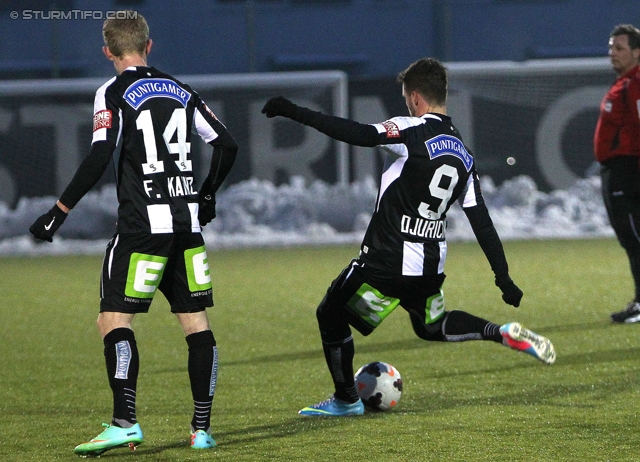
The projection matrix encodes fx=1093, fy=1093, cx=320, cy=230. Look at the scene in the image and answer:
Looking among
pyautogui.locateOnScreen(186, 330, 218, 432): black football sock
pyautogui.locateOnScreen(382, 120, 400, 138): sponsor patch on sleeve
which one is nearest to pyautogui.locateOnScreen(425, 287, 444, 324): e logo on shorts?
pyautogui.locateOnScreen(382, 120, 400, 138): sponsor patch on sleeve

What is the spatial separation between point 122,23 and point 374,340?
12.2 ft

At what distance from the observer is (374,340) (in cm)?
756

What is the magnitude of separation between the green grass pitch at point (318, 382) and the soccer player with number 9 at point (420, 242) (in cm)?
41

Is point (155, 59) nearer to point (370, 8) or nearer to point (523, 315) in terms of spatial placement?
point (370, 8)

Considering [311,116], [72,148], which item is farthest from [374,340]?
[72,148]

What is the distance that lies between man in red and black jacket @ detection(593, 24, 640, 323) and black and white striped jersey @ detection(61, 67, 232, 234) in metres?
4.33

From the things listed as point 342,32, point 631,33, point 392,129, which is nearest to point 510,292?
point 392,129

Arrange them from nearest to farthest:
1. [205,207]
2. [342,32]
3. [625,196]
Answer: [205,207] < [625,196] < [342,32]

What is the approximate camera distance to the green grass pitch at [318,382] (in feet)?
14.7

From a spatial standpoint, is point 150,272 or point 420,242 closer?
point 150,272

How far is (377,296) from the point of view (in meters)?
4.96

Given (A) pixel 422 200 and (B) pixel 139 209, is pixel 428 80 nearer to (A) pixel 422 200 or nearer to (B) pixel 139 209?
(A) pixel 422 200

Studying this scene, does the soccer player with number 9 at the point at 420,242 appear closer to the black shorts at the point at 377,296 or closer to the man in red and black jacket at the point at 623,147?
the black shorts at the point at 377,296

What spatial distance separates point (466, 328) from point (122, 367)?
Answer: 1.60m
